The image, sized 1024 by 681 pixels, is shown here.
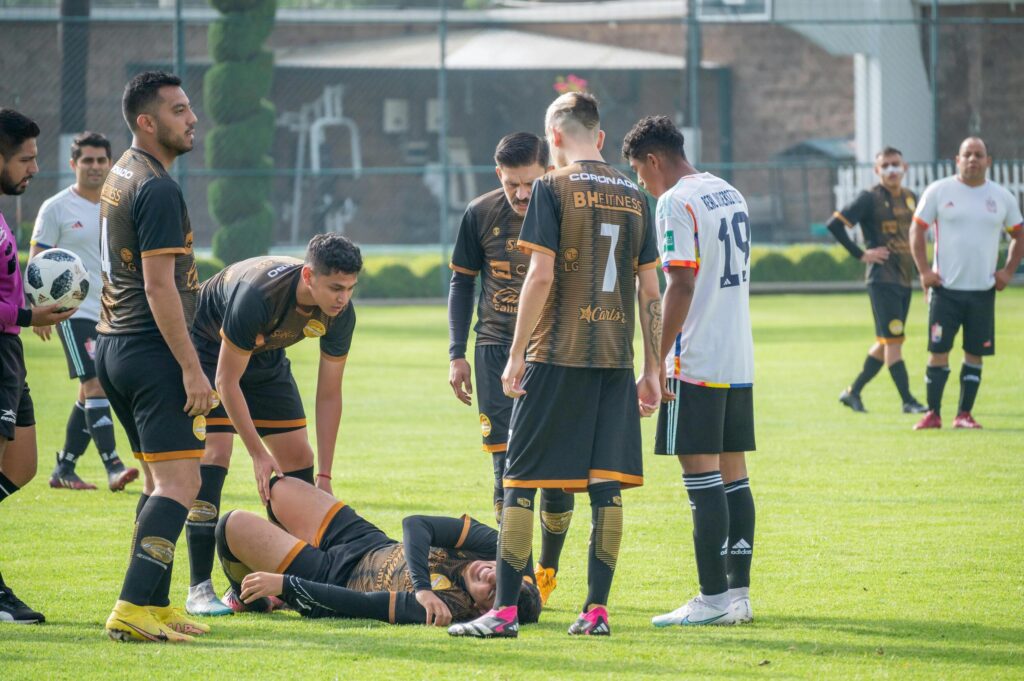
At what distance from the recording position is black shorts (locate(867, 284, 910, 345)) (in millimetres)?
12883

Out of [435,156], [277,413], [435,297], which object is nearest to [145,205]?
[277,413]

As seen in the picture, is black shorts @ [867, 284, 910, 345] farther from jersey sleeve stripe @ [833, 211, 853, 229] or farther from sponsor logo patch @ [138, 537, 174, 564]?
sponsor logo patch @ [138, 537, 174, 564]

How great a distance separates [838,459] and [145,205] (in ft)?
21.3

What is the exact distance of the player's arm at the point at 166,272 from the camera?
570 centimetres

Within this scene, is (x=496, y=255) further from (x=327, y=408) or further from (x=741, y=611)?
(x=741, y=611)

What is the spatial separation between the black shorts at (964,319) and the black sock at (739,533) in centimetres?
612

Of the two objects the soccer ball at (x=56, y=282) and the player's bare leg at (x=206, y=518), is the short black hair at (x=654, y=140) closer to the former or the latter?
the player's bare leg at (x=206, y=518)

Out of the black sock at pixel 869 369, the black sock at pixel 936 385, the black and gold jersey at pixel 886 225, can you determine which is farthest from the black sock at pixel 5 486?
the black and gold jersey at pixel 886 225

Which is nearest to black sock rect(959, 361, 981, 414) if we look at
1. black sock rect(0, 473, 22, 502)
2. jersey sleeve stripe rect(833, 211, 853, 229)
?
jersey sleeve stripe rect(833, 211, 853, 229)

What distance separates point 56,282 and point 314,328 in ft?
3.93

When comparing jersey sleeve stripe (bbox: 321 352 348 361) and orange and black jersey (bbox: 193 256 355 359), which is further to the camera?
jersey sleeve stripe (bbox: 321 352 348 361)

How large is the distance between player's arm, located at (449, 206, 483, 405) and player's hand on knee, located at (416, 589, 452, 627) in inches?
55.9

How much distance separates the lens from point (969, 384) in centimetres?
1192

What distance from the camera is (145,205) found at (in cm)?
571
